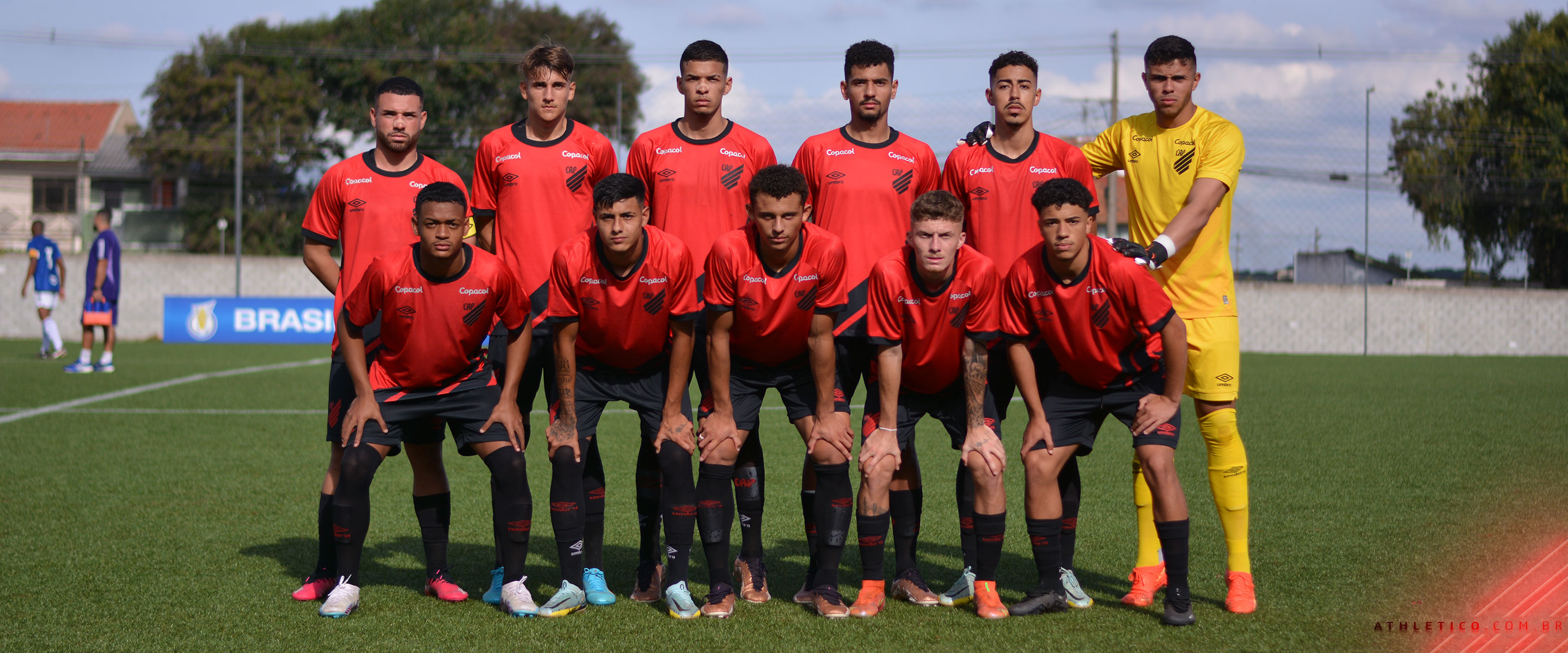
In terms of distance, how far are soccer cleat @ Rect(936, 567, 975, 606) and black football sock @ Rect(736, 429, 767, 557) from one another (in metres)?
0.83

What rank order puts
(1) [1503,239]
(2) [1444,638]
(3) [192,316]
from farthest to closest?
1. (1) [1503,239]
2. (3) [192,316]
3. (2) [1444,638]

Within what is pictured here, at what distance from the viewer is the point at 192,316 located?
2298cm

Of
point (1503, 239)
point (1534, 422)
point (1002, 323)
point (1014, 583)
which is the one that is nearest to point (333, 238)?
point (1002, 323)

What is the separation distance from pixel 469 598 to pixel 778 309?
1.92 metres

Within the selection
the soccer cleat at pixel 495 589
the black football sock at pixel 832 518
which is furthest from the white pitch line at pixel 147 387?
the black football sock at pixel 832 518

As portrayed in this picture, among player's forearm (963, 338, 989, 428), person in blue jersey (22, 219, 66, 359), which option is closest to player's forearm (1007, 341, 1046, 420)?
player's forearm (963, 338, 989, 428)

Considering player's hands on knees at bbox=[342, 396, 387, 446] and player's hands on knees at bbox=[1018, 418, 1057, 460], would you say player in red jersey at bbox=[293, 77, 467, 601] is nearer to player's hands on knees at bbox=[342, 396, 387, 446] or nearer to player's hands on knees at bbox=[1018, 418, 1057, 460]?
player's hands on knees at bbox=[342, 396, 387, 446]

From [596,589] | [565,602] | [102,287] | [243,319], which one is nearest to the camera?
[565,602]

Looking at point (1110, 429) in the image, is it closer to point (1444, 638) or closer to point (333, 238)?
point (1444, 638)

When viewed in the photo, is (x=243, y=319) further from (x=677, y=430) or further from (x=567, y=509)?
(x=677, y=430)

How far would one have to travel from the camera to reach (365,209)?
5109mm

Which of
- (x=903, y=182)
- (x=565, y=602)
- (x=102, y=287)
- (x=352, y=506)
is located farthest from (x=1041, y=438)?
(x=102, y=287)

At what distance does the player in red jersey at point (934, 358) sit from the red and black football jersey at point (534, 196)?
144cm

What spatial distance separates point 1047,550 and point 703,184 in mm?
2167
